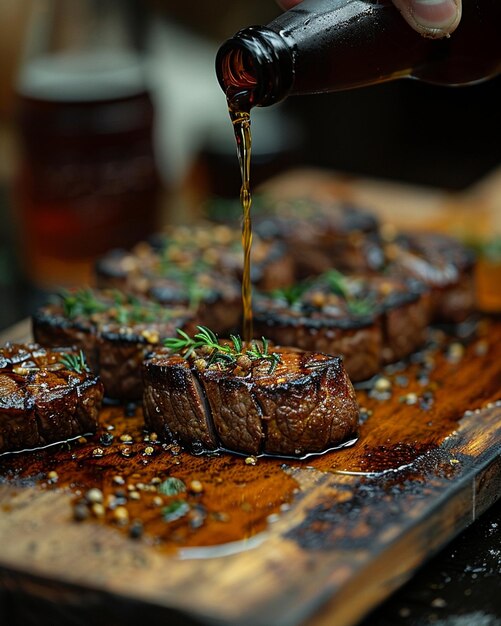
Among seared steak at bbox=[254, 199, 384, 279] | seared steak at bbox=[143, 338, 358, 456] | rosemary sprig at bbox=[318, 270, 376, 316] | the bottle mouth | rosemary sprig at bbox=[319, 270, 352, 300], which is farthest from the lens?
seared steak at bbox=[254, 199, 384, 279]

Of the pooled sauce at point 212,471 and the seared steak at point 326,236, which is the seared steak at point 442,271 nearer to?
the seared steak at point 326,236

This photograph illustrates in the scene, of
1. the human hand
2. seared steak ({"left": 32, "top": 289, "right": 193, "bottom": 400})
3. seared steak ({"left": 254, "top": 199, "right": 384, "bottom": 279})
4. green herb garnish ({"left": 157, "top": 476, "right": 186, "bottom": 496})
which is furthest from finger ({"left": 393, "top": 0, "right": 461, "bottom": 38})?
green herb garnish ({"left": 157, "top": 476, "right": 186, "bottom": 496})

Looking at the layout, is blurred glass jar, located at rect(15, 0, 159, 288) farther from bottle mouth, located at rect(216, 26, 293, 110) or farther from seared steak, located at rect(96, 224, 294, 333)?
bottle mouth, located at rect(216, 26, 293, 110)

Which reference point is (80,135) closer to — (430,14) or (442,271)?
(442,271)

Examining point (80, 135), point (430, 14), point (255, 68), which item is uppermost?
point (430, 14)

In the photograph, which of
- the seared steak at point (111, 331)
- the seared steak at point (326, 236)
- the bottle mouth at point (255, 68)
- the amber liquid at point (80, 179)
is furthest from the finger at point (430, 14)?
the amber liquid at point (80, 179)

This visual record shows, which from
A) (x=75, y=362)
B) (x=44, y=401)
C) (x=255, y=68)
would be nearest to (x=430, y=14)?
(x=255, y=68)
